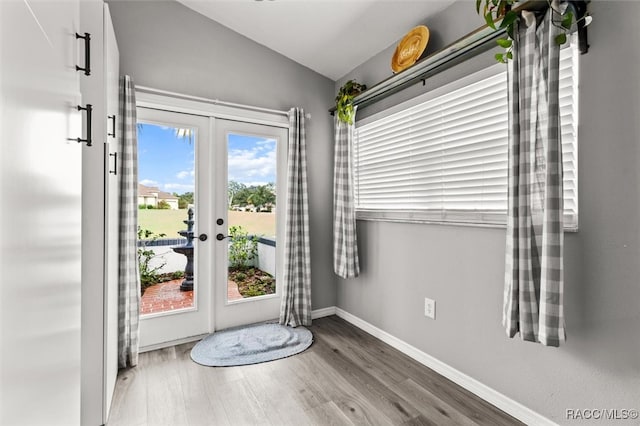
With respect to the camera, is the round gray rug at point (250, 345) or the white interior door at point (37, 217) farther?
the round gray rug at point (250, 345)

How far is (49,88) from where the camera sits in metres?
0.87

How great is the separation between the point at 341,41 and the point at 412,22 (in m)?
0.65

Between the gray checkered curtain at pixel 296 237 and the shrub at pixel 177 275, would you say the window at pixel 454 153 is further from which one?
the shrub at pixel 177 275

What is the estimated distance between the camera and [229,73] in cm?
289

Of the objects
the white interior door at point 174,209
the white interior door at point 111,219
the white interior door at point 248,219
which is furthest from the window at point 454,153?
the white interior door at point 111,219

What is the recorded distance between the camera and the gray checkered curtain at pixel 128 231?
226 centimetres

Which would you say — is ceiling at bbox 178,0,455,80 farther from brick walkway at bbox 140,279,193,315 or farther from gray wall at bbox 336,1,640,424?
brick walkway at bbox 140,279,193,315

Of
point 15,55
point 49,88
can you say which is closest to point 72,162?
point 49,88

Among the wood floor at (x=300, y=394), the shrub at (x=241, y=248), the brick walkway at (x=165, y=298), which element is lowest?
the wood floor at (x=300, y=394)

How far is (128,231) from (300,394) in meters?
1.57

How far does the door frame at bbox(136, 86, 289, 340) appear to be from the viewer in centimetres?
255

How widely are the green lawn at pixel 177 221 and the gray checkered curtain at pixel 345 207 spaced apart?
2.22 ft

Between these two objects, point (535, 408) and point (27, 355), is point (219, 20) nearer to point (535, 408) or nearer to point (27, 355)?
point (27, 355)

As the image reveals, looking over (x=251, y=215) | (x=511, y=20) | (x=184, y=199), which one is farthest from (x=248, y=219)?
(x=511, y=20)
